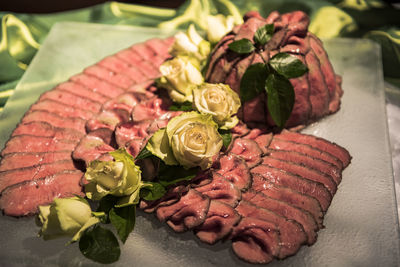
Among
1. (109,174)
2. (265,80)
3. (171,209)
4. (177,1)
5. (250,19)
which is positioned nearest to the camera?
(109,174)

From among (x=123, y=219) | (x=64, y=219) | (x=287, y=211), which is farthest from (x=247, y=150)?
(x=64, y=219)

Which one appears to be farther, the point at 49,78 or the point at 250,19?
the point at 49,78

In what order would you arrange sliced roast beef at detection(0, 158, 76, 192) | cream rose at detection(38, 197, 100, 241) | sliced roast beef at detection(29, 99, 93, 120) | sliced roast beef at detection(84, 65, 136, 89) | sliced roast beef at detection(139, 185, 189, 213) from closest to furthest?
cream rose at detection(38, 197, 100, 241), sliced roast beef at detection(139, 185, 189, 213), sliced roast beef at detection(0, 158, 76, 192), sliced roast beef at detection(29, 99, 93, 120), sliced roast beef at detection(84, 65, 136, 89)

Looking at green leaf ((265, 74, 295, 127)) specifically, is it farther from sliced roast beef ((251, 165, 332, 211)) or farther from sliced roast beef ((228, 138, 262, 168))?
sliced roast beef ((251, 165, 332, 211))

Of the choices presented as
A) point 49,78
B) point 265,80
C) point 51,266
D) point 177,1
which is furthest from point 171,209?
point 177,1

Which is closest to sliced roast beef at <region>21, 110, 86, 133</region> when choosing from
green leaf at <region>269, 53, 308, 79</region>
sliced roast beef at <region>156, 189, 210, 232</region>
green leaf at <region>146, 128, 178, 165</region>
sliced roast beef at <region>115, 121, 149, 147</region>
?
sliced roast beef at <region>115, 121, 149, 147</region>

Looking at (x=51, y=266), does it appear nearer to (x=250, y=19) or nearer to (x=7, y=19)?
(x=250, y=19)
